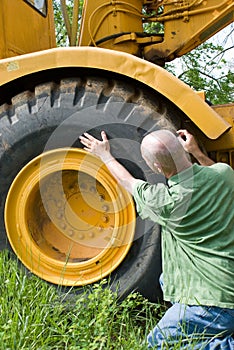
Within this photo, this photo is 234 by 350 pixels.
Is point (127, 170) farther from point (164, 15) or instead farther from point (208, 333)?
point (164, 15)

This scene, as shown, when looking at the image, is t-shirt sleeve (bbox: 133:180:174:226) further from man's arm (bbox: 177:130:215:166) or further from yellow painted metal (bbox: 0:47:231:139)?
yellow painted metal (bbox: 0:47:231:139)

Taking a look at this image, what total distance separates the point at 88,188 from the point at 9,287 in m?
0.77

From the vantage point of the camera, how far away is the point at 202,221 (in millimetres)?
2455

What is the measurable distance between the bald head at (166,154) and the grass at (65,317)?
2.41 ft

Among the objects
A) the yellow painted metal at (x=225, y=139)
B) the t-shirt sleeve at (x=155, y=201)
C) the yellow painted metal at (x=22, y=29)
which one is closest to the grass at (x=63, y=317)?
the t-shirt sleeve at (x=155, y=201)

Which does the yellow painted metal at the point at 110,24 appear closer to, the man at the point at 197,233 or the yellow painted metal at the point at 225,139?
the yellow painted metal at the point at 225,139

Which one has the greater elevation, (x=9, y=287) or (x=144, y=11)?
(x=144, y=11)

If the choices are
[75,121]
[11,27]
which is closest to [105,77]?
[75,121]

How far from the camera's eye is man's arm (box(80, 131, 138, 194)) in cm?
273

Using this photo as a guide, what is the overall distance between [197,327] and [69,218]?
41.7 inches

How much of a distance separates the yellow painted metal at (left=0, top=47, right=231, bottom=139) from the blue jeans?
0.93 meters

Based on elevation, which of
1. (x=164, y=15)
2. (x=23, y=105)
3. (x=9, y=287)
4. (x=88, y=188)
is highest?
(x=164, y=15)

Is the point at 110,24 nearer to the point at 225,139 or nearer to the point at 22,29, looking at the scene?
the point at 22,29

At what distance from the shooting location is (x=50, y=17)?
4.46 meters
